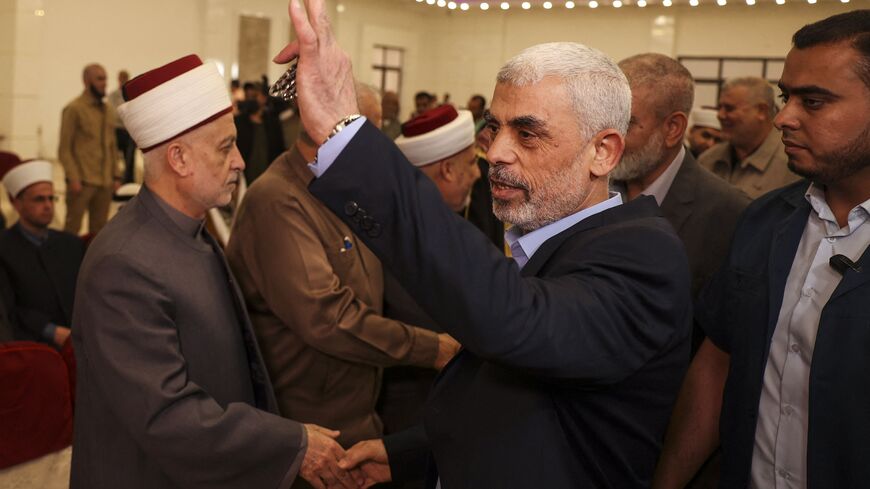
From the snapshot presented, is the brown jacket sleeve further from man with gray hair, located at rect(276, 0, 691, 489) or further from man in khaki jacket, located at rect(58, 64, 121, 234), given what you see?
man in khaki jacket, located at rect(58, 64, 121, 234)

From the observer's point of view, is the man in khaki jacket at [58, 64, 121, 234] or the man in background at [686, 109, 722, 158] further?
the man in khaki jacket at [58, 64, 121, 234]

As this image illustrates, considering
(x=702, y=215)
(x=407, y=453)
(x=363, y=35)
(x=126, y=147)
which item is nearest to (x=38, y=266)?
(x=407, y=453)

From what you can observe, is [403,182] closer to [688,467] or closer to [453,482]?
[453,482]

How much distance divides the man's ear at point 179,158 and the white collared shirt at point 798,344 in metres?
1.70

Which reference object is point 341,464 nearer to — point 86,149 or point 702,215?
point 702,215

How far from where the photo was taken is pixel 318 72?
1.38 meters

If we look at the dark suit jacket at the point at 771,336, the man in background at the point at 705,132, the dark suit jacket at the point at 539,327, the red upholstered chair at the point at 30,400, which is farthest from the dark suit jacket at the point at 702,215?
the man in background at the point at 705,132

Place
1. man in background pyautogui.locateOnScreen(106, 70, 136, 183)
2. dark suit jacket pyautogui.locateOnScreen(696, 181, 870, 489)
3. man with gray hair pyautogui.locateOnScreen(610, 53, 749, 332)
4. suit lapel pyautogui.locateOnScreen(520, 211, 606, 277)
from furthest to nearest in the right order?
man in background pyautogui.locateOnScreen(106, 70, 136, 183) < man with gray hair pyautogui.locateOnScreen(610, 53, 749, 332) < dark suit jacket pyautogui.locateOnScreen(696, 181, 870, 489) < suit lapel pyautogui.locateOnScreen(520, 211, 606, 277)

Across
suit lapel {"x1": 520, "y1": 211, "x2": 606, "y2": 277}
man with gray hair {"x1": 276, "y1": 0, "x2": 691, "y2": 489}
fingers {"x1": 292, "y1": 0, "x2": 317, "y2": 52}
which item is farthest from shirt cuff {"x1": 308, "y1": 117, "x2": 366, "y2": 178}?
suit lapel {"x1": 520, "y1": 211, "x2": 606, "y2": 277}

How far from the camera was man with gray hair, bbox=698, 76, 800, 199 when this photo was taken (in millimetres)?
5777

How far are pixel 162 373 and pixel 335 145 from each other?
1.23 metres

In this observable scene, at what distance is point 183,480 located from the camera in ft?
8.05

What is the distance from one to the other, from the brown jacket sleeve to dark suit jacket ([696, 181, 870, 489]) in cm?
114

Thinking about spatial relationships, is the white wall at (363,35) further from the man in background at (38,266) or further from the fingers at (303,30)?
the fingers at (303,30)
